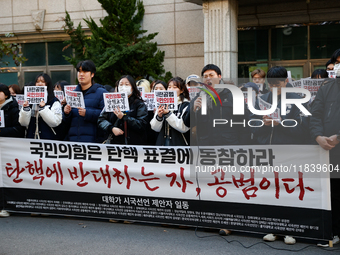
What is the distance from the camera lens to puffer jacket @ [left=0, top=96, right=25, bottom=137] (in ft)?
20.5

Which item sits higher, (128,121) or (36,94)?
(36,94)

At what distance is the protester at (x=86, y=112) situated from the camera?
6.11 meters

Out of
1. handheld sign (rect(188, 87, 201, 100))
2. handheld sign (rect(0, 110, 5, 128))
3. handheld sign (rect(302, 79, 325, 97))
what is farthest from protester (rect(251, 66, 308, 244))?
handheld sign (rect(0, 110, 5, 128))

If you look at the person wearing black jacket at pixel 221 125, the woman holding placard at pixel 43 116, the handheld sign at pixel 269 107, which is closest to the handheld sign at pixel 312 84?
the handheld sign at pixel 269 107

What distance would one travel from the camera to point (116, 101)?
220 inches

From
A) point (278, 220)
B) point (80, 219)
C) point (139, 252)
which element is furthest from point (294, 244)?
point (80, 219)

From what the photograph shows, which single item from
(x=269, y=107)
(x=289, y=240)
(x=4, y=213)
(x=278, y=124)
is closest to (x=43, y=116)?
(x=4, y=213)

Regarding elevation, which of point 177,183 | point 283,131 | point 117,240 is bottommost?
point 117,240

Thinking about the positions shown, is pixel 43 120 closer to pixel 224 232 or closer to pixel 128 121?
pixel 128 121

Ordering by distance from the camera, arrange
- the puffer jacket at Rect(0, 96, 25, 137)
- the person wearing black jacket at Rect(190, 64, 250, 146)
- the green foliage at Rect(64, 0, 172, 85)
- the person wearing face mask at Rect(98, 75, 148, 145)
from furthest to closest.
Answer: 1. the green foliage at Rect(64, 0, 172, 85)
2. the puffer jacket at Rect(0, 96, 25, 137)
3. the person wearing face mask at Rect(98, 75, 148, 145)
4. the person wearing black jacket at Rect(190, 64, 250, 146)

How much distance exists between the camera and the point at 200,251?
450cm

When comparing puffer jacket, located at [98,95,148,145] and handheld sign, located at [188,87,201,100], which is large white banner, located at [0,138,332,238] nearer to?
puffer jacket, located at [98,95,148,145]

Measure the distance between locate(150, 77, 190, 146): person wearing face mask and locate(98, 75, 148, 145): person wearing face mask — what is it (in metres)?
0.26

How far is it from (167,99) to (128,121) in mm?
671
